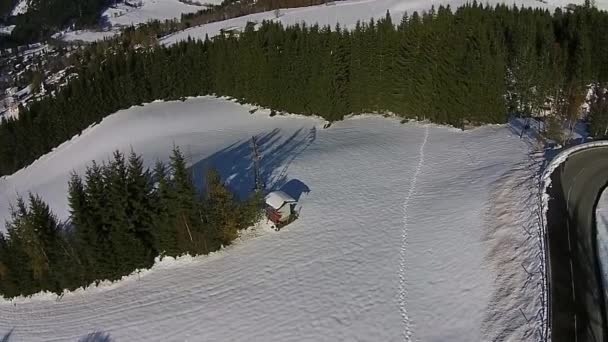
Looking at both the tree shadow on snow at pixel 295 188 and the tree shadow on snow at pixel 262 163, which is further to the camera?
the tree shadow on snow at pixel 262 163

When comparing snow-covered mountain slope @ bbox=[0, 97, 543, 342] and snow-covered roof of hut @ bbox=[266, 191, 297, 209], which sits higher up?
snow-covered roof of hut @ bbox=[266, 191, 297, 209]

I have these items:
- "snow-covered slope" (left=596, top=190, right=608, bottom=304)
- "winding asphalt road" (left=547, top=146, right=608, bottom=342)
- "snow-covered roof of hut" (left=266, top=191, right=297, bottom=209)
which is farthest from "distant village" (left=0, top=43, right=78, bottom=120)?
"snow-covered slope" (left=596, top=190, right=608, bottom=304)

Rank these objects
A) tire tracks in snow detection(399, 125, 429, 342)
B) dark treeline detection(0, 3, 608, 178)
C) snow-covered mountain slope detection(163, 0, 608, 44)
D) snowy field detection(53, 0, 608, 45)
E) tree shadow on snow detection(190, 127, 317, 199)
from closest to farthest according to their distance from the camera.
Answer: tire tracks in snow detection(399, 125, 429, 342), tree shadow on snow detection(190, 127, 317, 199), dark treeline detection(0, 3, 608, 178), snowy field detection(53, 0, 608, 45), snow-covered mountain slope detection(163, 0, 608, 44)

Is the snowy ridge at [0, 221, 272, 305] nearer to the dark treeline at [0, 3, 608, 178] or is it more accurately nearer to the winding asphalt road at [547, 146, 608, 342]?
the winding asphalt road at [547, 146, 608, 342]

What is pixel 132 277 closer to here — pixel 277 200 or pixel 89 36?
pixel 277 200

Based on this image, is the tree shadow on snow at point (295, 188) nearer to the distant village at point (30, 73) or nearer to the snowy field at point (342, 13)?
the snowy field at point (342, 13)

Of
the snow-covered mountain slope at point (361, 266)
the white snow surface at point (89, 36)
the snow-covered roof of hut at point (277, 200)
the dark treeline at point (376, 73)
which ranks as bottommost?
the snow-covered mountain slope at point (361, 266)

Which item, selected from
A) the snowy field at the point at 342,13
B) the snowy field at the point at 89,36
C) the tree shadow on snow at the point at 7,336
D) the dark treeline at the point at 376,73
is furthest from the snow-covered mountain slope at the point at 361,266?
the snowy field at the point at 89,36
